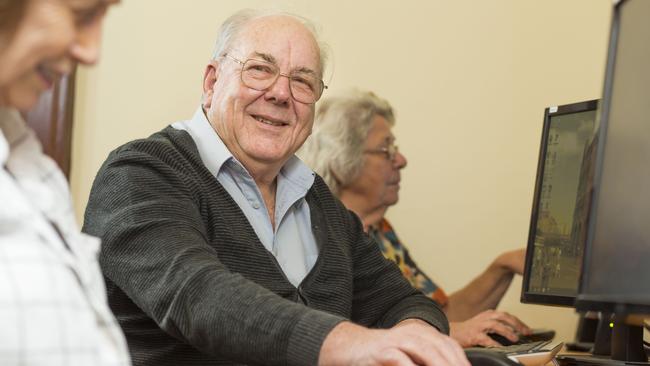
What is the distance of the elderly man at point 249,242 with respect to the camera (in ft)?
3.76

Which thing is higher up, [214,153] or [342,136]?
[342,136]

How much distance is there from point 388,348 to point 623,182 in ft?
1.38

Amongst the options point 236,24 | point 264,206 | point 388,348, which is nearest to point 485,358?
point 388,348

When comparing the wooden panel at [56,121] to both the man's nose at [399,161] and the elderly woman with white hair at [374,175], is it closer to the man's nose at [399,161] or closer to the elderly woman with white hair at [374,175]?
the elderly woman with white hair at [374,175]

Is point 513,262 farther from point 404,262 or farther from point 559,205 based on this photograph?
point 559,205

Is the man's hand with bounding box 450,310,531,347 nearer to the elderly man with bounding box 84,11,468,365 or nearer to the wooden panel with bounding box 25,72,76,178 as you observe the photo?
the elderly man with bounding box 84,11,468,365

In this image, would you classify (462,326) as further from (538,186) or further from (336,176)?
(336,176)

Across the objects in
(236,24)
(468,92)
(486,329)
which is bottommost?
(486,329)

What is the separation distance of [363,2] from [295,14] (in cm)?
125

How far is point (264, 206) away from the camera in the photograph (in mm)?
1818

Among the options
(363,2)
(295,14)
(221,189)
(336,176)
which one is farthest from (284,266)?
(363,2)

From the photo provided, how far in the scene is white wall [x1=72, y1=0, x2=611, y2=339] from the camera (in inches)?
129

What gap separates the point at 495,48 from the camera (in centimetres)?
338

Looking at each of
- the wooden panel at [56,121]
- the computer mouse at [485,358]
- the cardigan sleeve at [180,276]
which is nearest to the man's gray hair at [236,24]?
the cardigan sleeve at [180,276]
